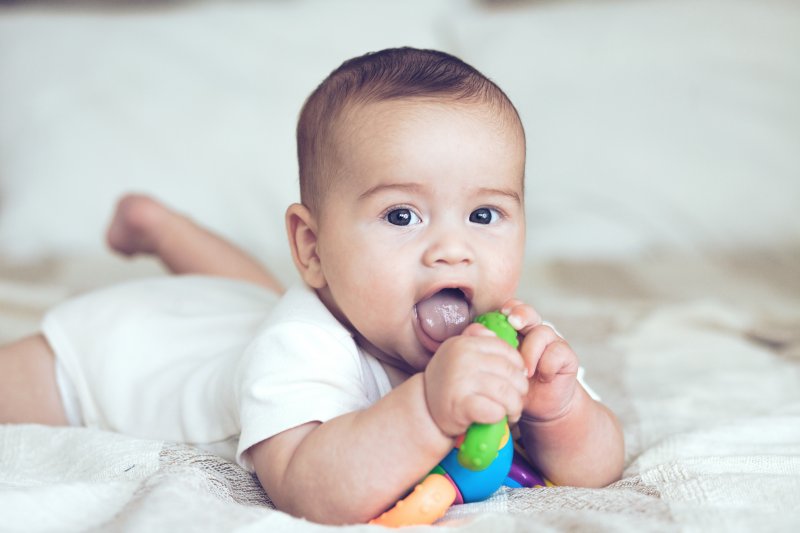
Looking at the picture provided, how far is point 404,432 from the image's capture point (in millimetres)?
810

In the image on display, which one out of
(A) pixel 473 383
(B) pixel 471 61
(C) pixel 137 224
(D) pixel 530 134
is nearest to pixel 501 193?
(A) pixel 473 383

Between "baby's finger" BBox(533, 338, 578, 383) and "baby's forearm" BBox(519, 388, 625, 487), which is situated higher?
"baby's finger" BBox(533, 338, 578, 383)

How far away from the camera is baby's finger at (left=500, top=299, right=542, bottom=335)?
886 mm

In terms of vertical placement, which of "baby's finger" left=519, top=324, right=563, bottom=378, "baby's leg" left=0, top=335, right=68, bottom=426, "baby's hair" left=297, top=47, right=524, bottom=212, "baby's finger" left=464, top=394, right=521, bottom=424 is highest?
"baby's hair" left=297, top=47, right=524, bottom=212

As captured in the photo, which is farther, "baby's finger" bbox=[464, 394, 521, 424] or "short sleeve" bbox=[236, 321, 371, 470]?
"short sleeve" bbox=[236, 321, 371, 470]

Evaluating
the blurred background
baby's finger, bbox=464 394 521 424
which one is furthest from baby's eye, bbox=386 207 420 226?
the blurred background

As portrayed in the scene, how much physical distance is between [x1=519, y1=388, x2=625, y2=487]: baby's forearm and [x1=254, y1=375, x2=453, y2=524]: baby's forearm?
202mm

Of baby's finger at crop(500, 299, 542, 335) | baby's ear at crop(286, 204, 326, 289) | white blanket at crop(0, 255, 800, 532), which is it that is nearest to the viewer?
white blanket at crop(0, 255, 800, 532)

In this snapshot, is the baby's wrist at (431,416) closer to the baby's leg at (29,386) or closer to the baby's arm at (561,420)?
the baby's arm at (561,420)

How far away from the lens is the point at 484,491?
0.89 m

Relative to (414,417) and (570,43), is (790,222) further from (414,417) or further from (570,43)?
(414,417)

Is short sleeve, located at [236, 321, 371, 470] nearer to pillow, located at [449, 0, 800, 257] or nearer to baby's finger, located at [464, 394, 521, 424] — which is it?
baby's finger, located at [464, 394, 521, 424]

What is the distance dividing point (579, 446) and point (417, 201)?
33 centimetres

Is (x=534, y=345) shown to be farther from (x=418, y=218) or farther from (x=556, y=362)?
(x=418, y=218)
